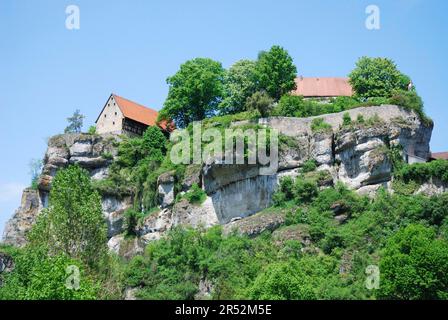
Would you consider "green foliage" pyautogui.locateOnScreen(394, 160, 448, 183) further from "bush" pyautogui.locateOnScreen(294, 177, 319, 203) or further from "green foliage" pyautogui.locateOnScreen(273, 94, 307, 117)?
"green foliage" pyautogui.locateOnScreen(273, 94, 307, 117)

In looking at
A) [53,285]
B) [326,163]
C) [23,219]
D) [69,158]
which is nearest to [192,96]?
[69,158]

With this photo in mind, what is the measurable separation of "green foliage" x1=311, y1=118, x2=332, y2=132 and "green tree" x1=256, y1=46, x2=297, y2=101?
804cm

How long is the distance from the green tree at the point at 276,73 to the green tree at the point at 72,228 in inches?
831

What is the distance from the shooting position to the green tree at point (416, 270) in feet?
121

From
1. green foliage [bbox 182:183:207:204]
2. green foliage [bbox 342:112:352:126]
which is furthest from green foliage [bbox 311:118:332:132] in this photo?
green foliage [bbox 182:183:207:204]

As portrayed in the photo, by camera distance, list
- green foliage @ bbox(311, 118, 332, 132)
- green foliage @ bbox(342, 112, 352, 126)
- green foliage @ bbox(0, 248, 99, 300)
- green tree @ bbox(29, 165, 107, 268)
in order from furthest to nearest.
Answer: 1. green foliage @ bbox(311, 118, 332, 132)
2. green foliage @ bbox(342, 112, 352, 126)
3. green tree @ bbox(29, 165, 107, 268)
4. green foliage @ bbox(0, 248, 99, 300)

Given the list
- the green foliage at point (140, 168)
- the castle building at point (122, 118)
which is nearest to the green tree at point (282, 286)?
the green foliage at point (140, 168)

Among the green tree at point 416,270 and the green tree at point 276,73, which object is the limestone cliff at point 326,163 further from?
the green tree at point 416,270

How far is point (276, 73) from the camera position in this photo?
61.3m

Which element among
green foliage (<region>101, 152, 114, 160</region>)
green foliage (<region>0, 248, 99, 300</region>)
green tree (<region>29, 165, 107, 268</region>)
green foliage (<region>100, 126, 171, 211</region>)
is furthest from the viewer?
green foliage (<region>101, 152, 114, 160</region>)

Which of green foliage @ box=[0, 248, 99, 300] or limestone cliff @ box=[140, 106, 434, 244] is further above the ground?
limestone cliff @ box=[140, 106, 434, 244]

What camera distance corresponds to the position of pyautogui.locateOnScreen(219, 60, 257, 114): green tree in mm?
62906
